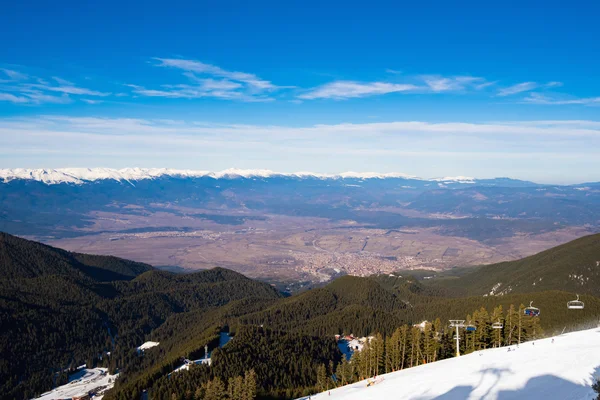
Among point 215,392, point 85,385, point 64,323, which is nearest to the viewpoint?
point 215,392

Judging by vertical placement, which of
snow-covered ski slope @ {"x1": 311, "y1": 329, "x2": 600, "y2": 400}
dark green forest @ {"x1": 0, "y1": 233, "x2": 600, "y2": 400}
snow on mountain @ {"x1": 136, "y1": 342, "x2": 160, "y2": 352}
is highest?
snow-covered ski slope @ {"x1": 311, "y1": 329, "x2": 600, "y2": 400}

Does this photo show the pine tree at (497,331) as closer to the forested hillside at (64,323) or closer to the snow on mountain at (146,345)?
the forested hillside at (64,323)

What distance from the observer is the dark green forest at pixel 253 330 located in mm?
64938

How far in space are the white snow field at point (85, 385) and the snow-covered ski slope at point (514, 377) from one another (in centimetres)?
8099

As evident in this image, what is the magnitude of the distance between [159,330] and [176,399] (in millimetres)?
96677

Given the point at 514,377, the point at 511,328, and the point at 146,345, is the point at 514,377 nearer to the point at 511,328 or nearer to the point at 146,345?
the point at 511,328

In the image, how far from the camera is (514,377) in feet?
106

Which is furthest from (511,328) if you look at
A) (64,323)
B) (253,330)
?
(64,323)

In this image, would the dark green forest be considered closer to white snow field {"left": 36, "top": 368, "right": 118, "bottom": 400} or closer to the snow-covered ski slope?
white snow field {"left": 36, "top": 368, "right": 118, "bottom": 400}

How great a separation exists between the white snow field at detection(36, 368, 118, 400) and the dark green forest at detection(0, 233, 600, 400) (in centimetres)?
321

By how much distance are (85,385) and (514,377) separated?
10555 cm

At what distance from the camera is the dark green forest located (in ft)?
213

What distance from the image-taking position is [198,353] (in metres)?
94.0

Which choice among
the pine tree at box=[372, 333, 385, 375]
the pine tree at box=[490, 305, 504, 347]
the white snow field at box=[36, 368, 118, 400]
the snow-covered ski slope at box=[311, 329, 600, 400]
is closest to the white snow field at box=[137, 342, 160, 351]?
the white snow field at box=[36, 368, 118, 400]
